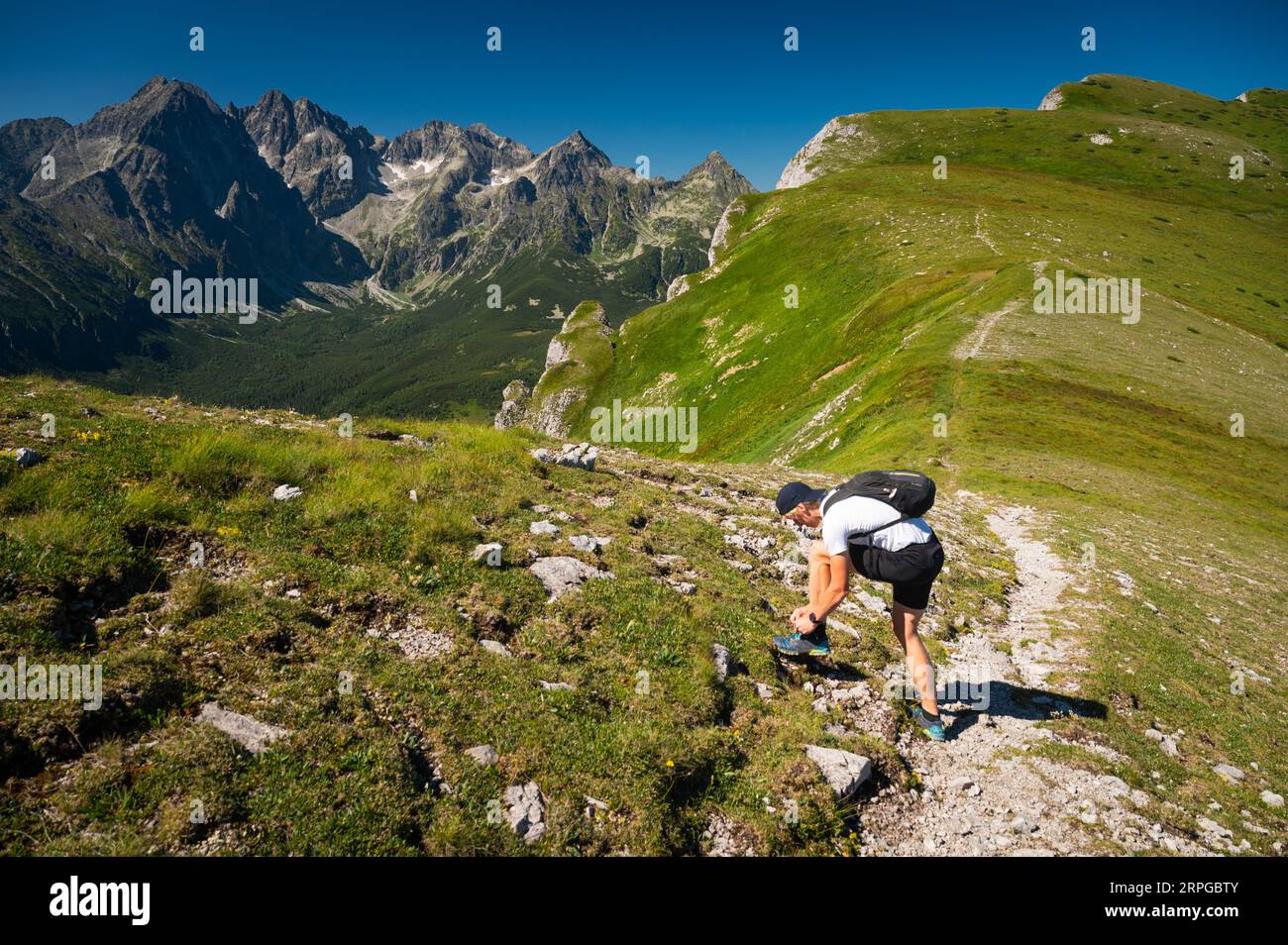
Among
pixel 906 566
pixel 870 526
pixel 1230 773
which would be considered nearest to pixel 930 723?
pixel 906 566

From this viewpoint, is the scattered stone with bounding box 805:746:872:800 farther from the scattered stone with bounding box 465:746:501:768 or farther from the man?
the scattered stone with bounding box 465:746:501:768

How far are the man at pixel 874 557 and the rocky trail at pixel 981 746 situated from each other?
0.92 meters

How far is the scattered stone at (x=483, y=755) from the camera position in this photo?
6.64 metres

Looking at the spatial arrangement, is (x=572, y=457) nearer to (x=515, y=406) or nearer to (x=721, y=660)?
(x=721, y=660)

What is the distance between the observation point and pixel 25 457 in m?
9.27

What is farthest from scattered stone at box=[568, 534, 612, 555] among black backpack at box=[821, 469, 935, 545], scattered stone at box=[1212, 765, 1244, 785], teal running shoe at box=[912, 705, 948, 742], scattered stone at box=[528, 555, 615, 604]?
scattered stone at box=[1212, 765, 1244, 785]

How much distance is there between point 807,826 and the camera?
7000 millimetres

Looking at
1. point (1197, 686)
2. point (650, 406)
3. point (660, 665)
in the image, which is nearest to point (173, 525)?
point (660, 665)

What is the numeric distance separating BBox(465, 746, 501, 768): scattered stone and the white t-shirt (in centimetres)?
569

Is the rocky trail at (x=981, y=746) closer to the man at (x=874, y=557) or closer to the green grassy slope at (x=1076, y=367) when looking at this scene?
the man at (x=874, y=557)

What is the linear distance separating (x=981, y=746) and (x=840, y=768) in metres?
3.34

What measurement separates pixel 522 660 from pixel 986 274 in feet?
250
